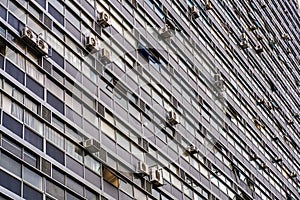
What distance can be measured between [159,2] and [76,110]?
13.2 m

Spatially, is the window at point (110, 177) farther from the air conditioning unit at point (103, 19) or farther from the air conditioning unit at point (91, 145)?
the air conditioning unit at point (103, 19)

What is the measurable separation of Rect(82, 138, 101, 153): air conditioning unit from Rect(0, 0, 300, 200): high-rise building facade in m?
0.05

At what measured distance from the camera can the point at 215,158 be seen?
4050 cm

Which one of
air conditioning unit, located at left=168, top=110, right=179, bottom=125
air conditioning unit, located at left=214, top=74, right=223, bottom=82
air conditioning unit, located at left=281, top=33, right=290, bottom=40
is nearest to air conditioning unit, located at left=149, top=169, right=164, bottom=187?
air conditioning unit, located at left=168, top=110, right=179, bottom=125

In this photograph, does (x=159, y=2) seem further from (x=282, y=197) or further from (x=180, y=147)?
(x=282, y=197)

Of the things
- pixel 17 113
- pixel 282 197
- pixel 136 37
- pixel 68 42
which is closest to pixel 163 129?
pixel 136 37

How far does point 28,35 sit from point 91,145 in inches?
179

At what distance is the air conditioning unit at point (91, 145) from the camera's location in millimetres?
28031

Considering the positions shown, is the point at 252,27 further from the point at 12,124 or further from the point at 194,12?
the point at 12,124

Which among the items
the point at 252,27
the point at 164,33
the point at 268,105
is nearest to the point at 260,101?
the point at 268,105

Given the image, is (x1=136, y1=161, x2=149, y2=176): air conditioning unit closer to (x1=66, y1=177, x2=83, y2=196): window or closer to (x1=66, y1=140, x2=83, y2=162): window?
(x1=66, y1=140, x2=83, y2=162): window

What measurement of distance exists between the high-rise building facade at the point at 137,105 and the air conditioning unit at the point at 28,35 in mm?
39

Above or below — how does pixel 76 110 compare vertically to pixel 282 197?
below

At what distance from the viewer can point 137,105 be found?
33250mm
